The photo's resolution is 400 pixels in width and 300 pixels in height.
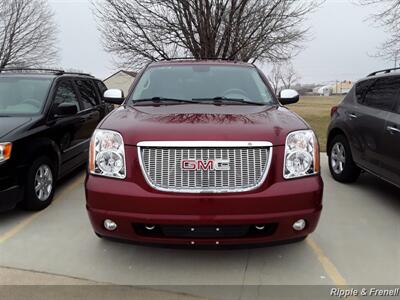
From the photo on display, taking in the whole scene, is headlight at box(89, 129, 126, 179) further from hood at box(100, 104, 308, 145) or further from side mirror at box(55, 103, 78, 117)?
side mirror at box(55, 103, 78, 117)

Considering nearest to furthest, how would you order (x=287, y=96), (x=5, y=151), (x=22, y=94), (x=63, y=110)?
(x=5, y=151) → (x=287, y=96) → (x=63, y=110) → (x=22, y=94)

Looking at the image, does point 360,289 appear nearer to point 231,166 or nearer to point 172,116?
point 231,166

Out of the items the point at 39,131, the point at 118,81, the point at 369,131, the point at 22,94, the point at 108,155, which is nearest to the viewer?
the point at 108,155

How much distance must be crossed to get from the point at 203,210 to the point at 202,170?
30 centimetres

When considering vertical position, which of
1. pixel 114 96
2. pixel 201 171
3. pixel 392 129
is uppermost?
pixel 114 96

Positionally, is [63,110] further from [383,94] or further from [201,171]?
[383,94]

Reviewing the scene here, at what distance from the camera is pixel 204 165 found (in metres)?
3.01

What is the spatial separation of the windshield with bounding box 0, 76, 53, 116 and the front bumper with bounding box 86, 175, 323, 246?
270 centimetres

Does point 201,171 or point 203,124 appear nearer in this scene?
point 201,171

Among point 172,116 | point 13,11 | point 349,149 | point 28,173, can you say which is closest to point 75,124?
point 28,173

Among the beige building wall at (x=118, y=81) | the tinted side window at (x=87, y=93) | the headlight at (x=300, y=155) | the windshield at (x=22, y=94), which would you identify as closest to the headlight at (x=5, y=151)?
the windshield at (x=22, y=94)

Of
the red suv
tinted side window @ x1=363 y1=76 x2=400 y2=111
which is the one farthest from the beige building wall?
the red suv

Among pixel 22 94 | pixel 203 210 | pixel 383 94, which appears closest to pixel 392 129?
pixel 383 94

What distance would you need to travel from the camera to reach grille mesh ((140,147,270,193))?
3.02 m
